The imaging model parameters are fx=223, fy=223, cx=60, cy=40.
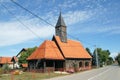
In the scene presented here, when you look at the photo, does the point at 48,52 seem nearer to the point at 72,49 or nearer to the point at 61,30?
the point at 61,30

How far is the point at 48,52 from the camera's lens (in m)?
47.0

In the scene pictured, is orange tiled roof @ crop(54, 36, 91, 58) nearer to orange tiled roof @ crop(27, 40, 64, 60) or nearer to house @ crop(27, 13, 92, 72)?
house @ crop(27, 13, 92, 72)

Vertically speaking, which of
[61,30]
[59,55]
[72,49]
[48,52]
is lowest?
[59,55]

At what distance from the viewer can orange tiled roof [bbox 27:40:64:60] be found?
151 feet

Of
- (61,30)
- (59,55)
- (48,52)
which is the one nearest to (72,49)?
(61,30)

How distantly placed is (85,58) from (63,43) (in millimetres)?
9246

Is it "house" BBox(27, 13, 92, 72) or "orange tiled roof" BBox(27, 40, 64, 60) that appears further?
"house" BBox(27, 13, 92, 72)

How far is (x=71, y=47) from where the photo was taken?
188 ft

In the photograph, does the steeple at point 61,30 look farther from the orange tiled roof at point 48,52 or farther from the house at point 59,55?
the orange tiled roof at point 48,52

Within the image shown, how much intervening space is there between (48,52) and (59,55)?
11.6ft

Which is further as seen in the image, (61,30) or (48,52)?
(61,30)

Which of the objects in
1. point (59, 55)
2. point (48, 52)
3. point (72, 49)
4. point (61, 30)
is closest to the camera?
point (48, 52)

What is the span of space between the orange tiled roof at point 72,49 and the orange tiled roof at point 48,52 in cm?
185

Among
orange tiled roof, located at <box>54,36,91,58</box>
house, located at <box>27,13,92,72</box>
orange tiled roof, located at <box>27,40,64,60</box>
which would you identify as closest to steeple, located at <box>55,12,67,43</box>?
house, located at <box>27,13,92,72</box>
